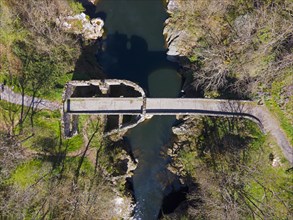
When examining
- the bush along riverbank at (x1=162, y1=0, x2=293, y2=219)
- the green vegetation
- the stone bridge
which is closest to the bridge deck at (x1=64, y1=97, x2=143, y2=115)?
the stone bridge

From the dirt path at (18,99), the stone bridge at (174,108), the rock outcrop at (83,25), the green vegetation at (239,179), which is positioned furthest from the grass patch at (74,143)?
the green vegetation at (239,179)

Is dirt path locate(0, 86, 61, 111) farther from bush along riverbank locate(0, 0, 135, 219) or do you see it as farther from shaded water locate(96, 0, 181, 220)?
shaded water locate(96, 0, 181, 220)

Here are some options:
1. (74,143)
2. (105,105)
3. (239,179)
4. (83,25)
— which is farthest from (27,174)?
(239,179)

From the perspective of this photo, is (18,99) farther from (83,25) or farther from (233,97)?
(233,97)

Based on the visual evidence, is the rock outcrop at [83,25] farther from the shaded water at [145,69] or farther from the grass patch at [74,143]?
the grass patch at [74,143]

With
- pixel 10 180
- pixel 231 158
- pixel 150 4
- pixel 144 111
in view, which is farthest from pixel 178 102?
pixel 10 180
